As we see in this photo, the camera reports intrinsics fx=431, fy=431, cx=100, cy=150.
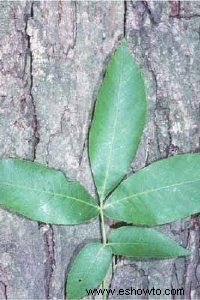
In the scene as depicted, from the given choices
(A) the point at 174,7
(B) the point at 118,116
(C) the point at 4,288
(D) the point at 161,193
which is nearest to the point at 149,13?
(A) the point at 174,7

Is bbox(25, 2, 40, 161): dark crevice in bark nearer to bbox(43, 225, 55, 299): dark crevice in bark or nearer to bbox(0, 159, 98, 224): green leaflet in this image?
bbox(0, 159, 98, 224): green leaflet

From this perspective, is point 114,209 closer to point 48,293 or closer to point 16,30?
point 48,293

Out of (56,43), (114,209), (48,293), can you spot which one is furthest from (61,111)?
(48,293)

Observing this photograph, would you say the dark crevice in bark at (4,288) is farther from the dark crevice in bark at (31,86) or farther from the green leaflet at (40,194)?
the dark crevice in bark at (31,86)

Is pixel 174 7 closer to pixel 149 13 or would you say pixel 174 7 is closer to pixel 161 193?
pixel 149 13

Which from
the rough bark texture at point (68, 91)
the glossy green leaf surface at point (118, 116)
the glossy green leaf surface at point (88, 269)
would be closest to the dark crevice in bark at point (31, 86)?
the rough bark texture at point (68, 91)
